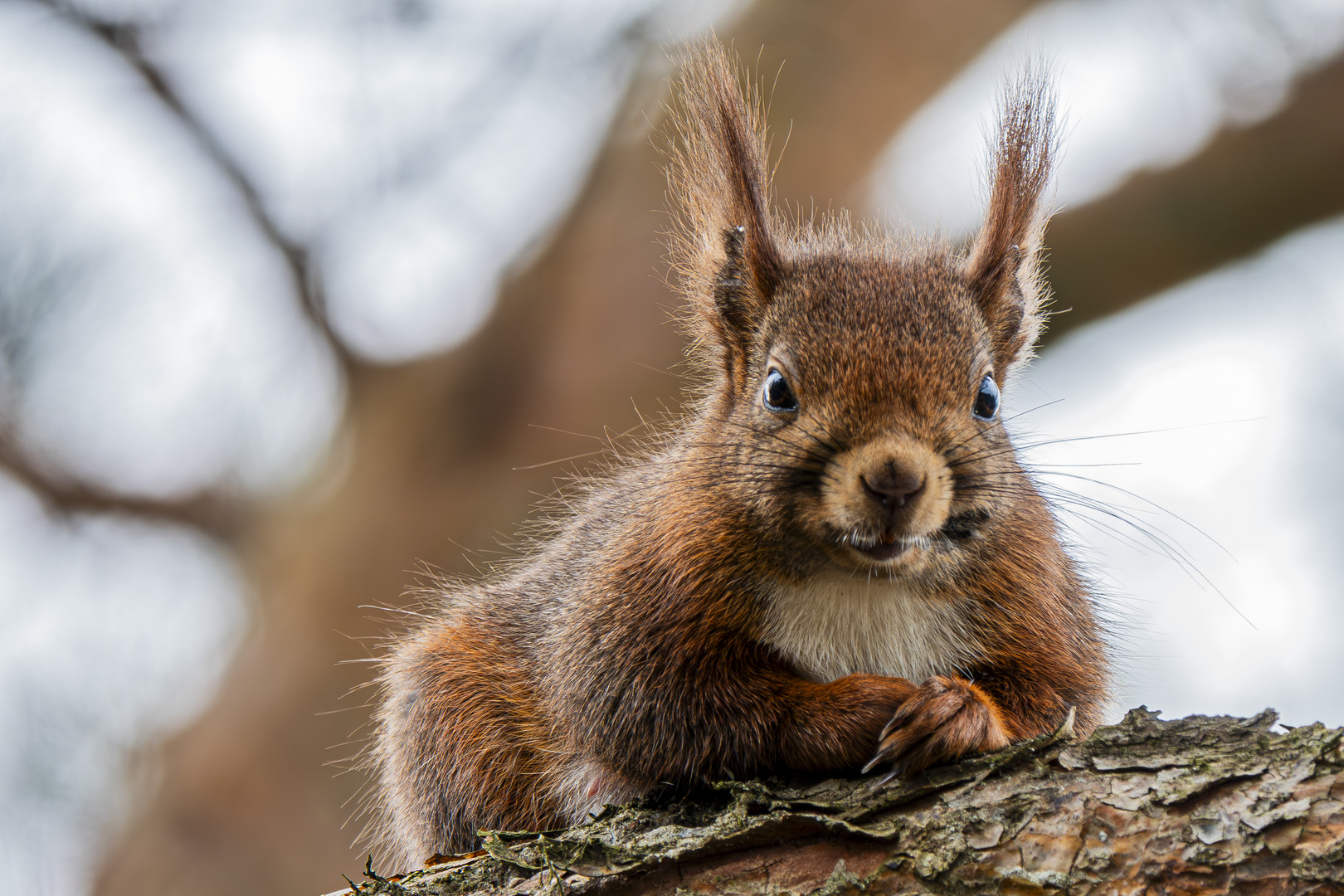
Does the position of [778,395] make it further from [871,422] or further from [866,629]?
[866,629]

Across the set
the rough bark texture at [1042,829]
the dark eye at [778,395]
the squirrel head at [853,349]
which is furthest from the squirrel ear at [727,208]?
the rough bark texture at [1042,829]

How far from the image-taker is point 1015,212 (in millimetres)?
3137

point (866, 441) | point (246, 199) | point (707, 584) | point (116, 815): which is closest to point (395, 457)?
point (246, 199)

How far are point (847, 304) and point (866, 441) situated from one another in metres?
0.47

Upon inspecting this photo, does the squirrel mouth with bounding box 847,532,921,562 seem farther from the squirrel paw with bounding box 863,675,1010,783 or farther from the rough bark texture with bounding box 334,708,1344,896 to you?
the rough bark texture with bounding box 334,708,1344,896

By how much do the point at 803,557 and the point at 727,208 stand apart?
45.9 inches

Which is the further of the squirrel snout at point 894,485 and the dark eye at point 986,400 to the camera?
the dark eye at point 986,400

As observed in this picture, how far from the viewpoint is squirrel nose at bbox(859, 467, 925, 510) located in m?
2.28

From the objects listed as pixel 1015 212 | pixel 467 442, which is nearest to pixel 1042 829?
pixel 1015 212

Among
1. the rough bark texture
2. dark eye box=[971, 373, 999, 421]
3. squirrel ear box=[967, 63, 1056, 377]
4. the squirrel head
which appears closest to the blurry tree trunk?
the squirrel head

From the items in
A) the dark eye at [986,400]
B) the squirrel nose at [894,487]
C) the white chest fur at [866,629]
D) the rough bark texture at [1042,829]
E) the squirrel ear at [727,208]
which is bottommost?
the rough bark texture at [1042,829]

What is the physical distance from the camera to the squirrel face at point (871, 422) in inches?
92.6

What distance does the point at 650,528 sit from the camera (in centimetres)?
295

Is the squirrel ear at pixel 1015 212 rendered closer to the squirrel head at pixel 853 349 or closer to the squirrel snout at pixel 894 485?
the squirrel head at pixel 853 349
